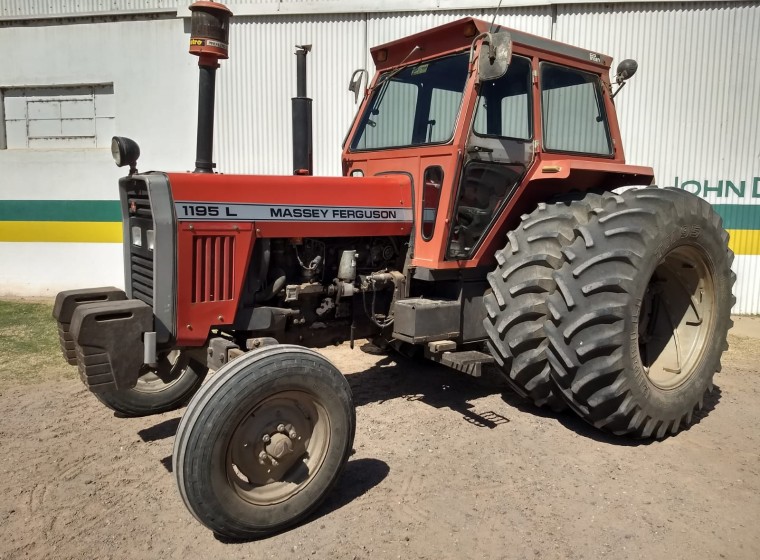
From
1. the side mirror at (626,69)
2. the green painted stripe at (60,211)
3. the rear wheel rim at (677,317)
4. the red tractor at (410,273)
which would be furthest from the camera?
the green painted stripe at (60,211)

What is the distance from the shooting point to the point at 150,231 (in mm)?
3422

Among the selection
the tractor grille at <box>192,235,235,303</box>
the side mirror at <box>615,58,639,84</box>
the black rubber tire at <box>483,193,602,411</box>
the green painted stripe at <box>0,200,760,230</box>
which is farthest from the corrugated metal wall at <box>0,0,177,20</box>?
the black rubber tire at <box>483,193,602,411</box>

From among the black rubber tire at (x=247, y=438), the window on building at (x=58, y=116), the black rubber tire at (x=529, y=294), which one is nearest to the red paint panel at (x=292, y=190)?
the black rubber tire at (x=529, y=294)

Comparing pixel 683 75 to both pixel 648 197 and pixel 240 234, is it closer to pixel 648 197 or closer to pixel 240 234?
pixel 648 197

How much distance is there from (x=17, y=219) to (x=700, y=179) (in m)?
9.47

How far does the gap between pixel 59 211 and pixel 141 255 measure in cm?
638

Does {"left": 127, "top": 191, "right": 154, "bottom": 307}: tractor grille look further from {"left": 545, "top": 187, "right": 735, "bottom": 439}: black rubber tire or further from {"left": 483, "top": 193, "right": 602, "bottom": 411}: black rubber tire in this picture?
{"left": 545, "top": 187, "right": 735, "bottom": 439}: black rubber tire

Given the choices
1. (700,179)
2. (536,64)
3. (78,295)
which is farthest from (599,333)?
(700,179)

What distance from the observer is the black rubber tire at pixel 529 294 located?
372 centimetres

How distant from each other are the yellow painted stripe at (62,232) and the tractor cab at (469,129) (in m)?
5.65

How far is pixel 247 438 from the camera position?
2.90 meters

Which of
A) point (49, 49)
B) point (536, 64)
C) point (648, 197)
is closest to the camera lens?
point (648, 197)

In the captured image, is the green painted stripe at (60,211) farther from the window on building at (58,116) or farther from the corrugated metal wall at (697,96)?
the corrugated metal wall at (697,96)

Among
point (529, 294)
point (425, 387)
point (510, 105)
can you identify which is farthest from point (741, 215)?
point (529, 294)
